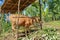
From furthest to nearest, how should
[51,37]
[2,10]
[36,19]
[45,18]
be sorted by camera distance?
[45,18], [2,10], [36,19], [51,37]

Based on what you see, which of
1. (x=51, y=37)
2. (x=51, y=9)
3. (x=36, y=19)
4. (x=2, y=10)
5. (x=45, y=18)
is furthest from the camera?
(x=51, y=9)

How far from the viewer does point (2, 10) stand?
7918 mm

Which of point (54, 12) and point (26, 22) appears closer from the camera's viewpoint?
point (26, 22)

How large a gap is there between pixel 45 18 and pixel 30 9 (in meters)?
1.24

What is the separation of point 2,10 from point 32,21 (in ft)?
6.65

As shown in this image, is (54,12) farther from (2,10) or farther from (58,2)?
(2,10)

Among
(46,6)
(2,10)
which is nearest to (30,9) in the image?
(46,6)

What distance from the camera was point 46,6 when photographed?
34.4ft

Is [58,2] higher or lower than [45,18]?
higher

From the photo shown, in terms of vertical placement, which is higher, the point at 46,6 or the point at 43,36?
the point at 46,6

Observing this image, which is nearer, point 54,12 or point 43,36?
point 43,36

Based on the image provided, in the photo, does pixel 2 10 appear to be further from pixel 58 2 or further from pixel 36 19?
pixel 58 2

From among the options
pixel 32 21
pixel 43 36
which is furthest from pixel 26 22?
pixel 43 36

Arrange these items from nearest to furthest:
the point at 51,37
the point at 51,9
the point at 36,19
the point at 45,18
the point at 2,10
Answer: the point at 51,37, the point at 36,19, the point at 2,10, the point at 45,18, the point at 51,9
